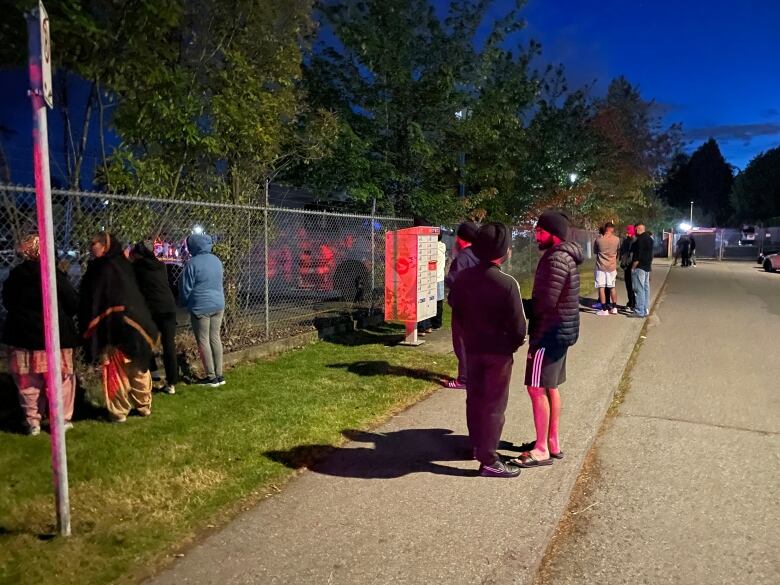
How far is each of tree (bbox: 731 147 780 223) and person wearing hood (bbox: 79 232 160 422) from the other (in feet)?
254

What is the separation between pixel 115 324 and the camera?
5.16 m

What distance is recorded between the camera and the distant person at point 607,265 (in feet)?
38.0

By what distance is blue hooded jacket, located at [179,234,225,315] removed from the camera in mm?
6273

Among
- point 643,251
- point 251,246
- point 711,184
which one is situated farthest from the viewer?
point 711,184

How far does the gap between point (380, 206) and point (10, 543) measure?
10.0 metres


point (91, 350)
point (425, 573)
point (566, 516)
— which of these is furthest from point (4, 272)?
point (566, 516)

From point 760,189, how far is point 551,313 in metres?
82.5

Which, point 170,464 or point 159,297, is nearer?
point 170,464

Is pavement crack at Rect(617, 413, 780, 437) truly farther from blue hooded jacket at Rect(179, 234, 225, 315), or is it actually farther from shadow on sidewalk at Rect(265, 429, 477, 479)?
blue hooded jacket at Rect(179, 234, 225, 315)

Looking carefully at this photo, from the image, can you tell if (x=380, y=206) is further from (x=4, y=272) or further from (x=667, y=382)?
(x=4, y=272)

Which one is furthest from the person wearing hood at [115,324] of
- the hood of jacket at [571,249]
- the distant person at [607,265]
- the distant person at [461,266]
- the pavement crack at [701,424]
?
the distant person at [607,265]

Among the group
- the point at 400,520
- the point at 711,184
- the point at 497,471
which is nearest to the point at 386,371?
the point at 497,471

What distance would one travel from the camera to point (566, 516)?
383cm

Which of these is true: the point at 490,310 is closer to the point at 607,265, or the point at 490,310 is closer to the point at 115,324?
the point at 115,324
